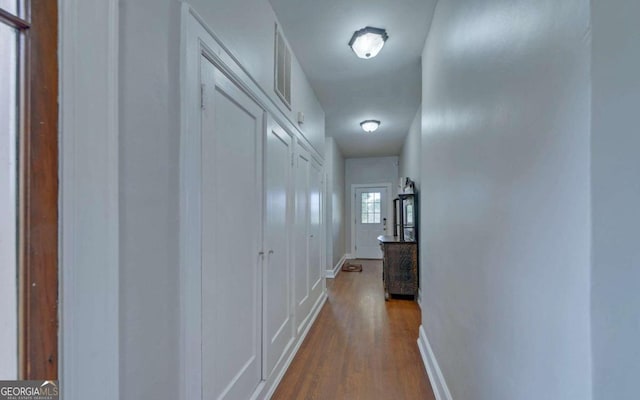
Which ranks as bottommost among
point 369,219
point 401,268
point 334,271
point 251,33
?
point 334,271

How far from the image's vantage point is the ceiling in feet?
6.66

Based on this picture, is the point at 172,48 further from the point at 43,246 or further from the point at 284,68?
the point at 284,68

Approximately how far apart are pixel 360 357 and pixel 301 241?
1.17 metres

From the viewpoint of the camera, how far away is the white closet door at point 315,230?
320 centimetres

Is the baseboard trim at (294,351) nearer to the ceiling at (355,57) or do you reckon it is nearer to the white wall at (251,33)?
the white wall at (251,33)

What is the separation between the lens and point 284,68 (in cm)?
230

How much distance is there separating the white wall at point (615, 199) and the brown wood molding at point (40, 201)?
1.19 m

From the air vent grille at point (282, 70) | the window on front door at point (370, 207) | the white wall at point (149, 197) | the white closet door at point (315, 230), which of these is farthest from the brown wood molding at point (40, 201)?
the window on front door at point (370, 207)

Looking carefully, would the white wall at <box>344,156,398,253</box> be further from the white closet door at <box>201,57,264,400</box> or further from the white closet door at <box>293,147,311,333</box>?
the white closet door at <box>201,57,264,400</box>

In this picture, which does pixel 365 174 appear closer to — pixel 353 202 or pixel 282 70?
pixel 353 202

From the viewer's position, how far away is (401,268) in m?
3.99

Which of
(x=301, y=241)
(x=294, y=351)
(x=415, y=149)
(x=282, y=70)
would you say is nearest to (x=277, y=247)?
(x=301, y=241)

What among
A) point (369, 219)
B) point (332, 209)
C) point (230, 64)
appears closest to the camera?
point (230, 64)

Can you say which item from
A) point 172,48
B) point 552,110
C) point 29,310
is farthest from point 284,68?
point 29,310
